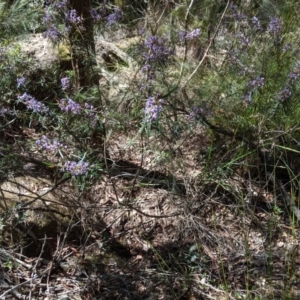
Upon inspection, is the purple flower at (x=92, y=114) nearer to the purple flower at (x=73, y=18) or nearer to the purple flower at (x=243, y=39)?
the purple flower at (x=73, y=18)

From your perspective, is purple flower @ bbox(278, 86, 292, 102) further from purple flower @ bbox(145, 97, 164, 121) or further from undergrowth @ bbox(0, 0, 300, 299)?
purple flower @ bbox(145, 97, 164, 121)

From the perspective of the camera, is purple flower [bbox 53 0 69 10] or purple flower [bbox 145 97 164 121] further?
purple flower [bbox 53 0 69 10]

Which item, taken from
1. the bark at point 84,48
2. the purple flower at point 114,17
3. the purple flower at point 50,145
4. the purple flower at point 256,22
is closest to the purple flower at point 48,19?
the bark at point 84,48

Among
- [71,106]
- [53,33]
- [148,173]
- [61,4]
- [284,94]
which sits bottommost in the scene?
[148,173]

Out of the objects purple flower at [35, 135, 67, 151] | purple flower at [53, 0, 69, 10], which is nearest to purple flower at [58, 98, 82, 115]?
purple flower at [35, 135, 67, 151]

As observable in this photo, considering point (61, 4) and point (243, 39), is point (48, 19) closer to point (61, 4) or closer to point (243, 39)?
point (61, 4)

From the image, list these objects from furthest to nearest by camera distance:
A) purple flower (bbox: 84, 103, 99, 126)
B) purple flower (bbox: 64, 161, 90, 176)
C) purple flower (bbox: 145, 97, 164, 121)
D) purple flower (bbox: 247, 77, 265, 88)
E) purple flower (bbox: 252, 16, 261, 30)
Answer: purple flower (bbox: 252, 16, 261, 30) → purple flower (bbox: 247, 77, 265, 88) → purple flower (bbox: 84, 103, 99, 126) → purple flower (bbox: 64, 161, 90, 176) → purple flower (bbox: 145, 97, 164, 121)

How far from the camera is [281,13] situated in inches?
160

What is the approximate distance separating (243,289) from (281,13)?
248cm

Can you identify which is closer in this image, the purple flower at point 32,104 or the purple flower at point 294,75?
the purple flower at point 32,104

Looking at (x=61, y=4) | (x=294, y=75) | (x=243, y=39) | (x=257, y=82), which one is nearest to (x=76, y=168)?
(x=61, y=4)

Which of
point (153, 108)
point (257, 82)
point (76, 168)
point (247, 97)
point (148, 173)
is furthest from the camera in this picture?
point (148, 173)

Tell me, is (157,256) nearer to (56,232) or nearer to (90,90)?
(56,232)

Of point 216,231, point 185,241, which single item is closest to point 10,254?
point 185,241
